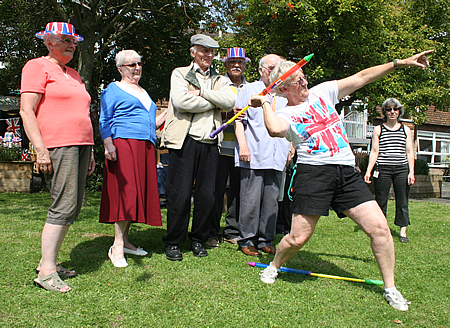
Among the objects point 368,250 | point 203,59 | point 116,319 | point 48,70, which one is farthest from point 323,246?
point 48,70

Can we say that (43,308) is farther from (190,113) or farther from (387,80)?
(387,80)

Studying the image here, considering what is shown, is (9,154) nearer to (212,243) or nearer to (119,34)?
(119,34)

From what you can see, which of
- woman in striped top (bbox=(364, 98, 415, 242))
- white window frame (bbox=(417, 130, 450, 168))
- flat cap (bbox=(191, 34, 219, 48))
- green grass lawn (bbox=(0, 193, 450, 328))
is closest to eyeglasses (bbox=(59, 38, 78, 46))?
flat cap (bbox=(191, 34, 219, 48))

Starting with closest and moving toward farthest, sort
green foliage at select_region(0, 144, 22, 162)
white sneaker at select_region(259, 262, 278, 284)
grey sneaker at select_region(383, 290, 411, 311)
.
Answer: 1. grey sneaker at select_region(383, 290, 411, 311)
2. white sneaker at select_region(259, 262, 278, 284)
3. green foliage at select_region(0, 144, 22, 162)

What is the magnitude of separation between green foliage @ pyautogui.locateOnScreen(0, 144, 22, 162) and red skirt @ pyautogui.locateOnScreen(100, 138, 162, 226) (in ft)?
26.2

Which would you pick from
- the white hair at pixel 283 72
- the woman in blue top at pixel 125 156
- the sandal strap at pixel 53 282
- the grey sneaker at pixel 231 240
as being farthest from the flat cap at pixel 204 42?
the sandal strap at pixel 53 282

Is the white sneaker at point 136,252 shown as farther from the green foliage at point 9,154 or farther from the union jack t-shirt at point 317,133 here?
the green foliage at point 9,154

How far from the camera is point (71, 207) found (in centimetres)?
317

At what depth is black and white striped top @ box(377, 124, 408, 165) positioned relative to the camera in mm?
5625

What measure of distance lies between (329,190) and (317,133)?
18.2 inches

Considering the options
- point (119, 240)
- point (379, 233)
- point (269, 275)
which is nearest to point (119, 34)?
point (119, 240)

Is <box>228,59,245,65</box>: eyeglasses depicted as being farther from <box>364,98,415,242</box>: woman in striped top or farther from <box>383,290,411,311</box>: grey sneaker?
<box>383,290,411,311</box>: grey sneaker

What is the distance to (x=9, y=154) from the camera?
34.3 feet

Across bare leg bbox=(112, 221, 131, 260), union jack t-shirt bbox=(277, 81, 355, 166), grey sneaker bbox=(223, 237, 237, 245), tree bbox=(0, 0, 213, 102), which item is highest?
tree bbox=(0, 0, 213, 102)
